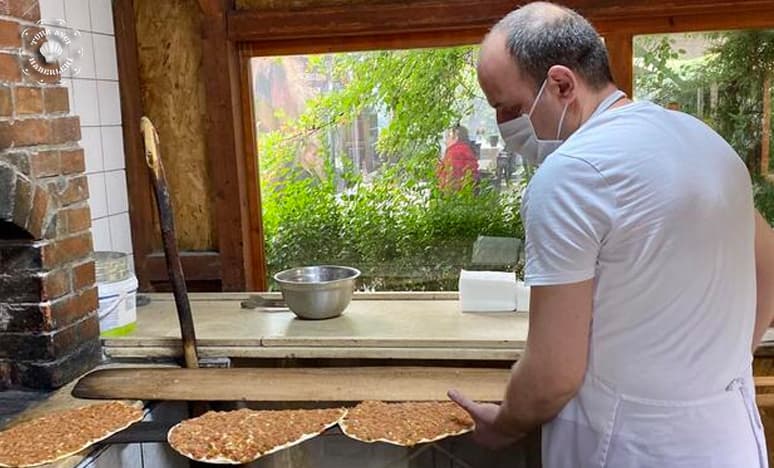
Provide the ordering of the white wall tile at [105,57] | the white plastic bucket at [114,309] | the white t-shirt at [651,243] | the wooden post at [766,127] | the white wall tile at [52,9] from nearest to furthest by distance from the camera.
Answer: the white t-shirt at [651,243] → the white plastic bucket at [114,309] → the white wall tile at [52,9] → the wooden post at [766,127] → the white wall tile at [105,57]

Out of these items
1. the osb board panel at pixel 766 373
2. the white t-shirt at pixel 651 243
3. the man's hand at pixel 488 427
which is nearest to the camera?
the white t-shirt at pixel 651 243

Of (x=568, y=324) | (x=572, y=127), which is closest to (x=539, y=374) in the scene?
(x=568, y=324)

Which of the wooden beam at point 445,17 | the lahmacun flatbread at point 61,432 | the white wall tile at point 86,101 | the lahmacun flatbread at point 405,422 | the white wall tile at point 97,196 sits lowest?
the lahmacun flatbread at point 405,422

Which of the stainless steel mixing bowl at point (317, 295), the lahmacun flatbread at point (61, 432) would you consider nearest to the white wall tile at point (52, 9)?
the stainless steel mixing bowl at point (317, 295)

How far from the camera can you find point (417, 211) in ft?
10.3

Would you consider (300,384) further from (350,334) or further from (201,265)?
(201,265)

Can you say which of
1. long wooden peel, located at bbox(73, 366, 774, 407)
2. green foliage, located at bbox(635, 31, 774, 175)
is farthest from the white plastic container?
green foliage, located at bbox(635, 31, 774, 175)

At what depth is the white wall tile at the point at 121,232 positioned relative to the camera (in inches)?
118

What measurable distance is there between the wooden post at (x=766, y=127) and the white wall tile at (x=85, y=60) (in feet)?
8.42

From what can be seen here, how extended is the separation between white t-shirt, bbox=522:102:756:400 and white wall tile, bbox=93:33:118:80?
2270 mm

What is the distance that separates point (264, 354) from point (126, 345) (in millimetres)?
461

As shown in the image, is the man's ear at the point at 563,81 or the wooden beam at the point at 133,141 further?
the wooden beam at the point at 133,141

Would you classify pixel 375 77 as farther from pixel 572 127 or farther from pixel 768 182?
pixel 572 127

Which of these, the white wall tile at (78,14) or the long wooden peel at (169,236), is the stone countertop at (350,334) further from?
the white wall tile at (78,14)
